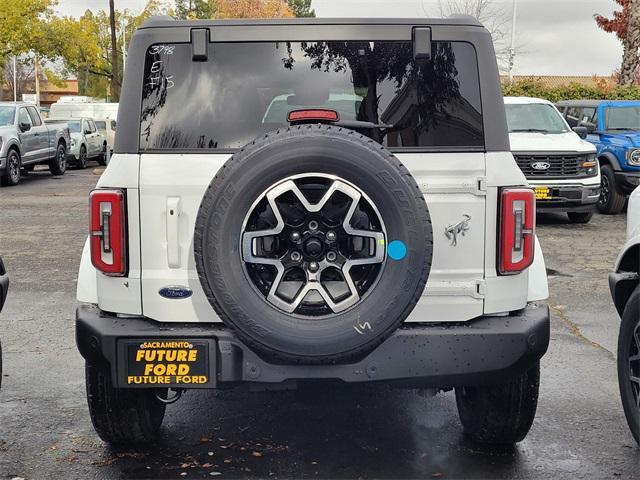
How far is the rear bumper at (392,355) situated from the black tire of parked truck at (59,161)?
2004 cm

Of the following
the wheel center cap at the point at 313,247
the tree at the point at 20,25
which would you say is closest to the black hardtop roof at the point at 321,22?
the wheel center cap at the point at 313,247

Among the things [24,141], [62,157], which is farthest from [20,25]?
[24,141]

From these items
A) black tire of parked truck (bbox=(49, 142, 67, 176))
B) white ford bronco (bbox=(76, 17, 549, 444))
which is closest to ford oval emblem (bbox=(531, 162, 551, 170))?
white ford bronco (bbox=(76, 17, 549, 444))

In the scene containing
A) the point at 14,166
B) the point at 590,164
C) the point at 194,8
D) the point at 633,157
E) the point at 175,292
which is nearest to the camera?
the point at 175,292

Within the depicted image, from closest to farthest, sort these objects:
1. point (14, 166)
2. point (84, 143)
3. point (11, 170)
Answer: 1. point (11, 170)
2. point (14, 166)
3. point (84, 143)

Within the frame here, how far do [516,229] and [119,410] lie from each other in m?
2.00

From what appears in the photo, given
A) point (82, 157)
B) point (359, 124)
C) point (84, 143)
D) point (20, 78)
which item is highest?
point (20, 78)

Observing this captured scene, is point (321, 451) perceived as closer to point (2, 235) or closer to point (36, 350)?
point (36, 350)

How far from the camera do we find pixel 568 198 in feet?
42.0

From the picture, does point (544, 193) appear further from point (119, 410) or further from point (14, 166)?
point (14, 166)

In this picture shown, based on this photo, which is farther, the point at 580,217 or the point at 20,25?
the point at 20,25

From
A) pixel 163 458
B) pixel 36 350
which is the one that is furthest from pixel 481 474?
pixel 36 350

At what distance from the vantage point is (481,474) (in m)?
4.05

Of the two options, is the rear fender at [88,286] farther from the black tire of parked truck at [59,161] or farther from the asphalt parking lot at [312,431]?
the black tire of parked truck at [59,161]
